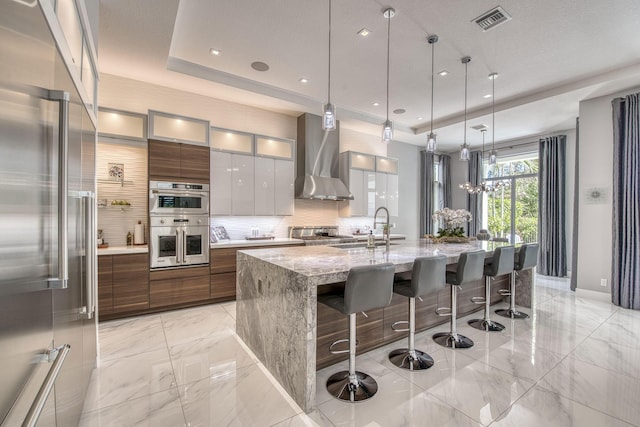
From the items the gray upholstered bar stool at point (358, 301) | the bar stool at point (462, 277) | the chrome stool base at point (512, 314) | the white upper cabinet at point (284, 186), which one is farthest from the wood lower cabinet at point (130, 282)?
the chrome stool base at point (512, 314)

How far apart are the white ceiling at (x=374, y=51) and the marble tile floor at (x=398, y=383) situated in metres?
3.32

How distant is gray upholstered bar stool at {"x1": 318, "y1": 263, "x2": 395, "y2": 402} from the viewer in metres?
2.04

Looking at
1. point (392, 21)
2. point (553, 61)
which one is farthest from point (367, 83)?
point (553, 61)

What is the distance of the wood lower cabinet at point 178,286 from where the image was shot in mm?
3797

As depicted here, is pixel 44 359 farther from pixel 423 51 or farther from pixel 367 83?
pixel 367 83

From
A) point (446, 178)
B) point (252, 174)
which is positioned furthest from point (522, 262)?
point (446, 178)

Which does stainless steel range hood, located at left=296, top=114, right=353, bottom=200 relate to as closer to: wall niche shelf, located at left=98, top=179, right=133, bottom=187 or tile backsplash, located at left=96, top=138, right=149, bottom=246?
tile backsplash, located at left=96, top=138, right=149, bottom=246

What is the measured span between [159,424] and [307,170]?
4271 millimetres

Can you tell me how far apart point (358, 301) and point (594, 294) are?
5.04m

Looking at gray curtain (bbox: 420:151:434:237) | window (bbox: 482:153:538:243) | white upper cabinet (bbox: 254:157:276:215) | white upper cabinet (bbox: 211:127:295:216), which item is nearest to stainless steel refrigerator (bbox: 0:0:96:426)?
white upper cabinet (bbox: 211:127:295:216)

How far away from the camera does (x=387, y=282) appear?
87.2 inches

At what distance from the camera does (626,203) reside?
4285 millimetres

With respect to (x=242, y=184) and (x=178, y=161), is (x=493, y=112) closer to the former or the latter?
(x=242, y=184)

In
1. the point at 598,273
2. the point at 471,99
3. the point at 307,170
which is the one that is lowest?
the point at 598,273
